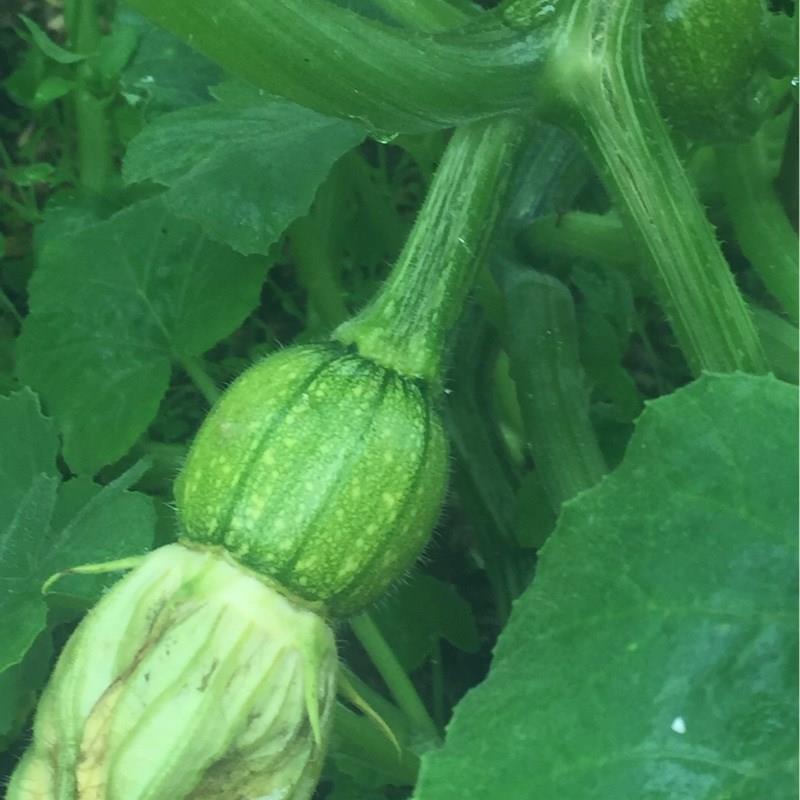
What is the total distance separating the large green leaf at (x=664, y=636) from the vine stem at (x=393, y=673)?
1.74 feet

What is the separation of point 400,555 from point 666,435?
28 cm

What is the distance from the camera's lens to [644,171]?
112 cm

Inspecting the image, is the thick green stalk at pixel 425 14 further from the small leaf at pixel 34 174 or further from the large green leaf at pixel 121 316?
the small leaf at pixel 34 174

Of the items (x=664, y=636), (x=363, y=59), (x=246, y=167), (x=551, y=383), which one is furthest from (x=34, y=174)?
(x=664, y=636)

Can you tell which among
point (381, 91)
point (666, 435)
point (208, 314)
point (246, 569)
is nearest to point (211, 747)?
point (246, 569)

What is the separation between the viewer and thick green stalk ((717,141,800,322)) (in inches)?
55.6

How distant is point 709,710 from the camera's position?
0.95m

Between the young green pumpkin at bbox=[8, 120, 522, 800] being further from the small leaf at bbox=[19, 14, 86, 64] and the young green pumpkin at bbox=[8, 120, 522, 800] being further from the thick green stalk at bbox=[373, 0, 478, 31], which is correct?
the small leaf at bbox=[19, 14, 86, 64]

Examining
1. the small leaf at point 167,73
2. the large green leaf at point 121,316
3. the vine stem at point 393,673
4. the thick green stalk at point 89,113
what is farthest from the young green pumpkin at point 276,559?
the thick green stalk at point 89,113

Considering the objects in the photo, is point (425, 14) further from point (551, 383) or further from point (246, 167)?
point (551, 383)

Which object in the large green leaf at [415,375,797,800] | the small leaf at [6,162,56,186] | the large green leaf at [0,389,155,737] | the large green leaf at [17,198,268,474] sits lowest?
the large green leaf at [415,375,797,800]

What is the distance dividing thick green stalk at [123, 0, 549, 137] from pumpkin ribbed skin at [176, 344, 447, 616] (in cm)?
23

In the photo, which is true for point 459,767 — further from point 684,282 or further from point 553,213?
point 553,213

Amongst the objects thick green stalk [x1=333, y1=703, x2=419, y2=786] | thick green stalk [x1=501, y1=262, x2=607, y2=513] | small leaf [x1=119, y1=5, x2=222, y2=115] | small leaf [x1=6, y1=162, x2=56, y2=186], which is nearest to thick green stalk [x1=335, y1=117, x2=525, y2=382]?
thick green stalk [x1=501, y1=262, x2=607, y2=513]
